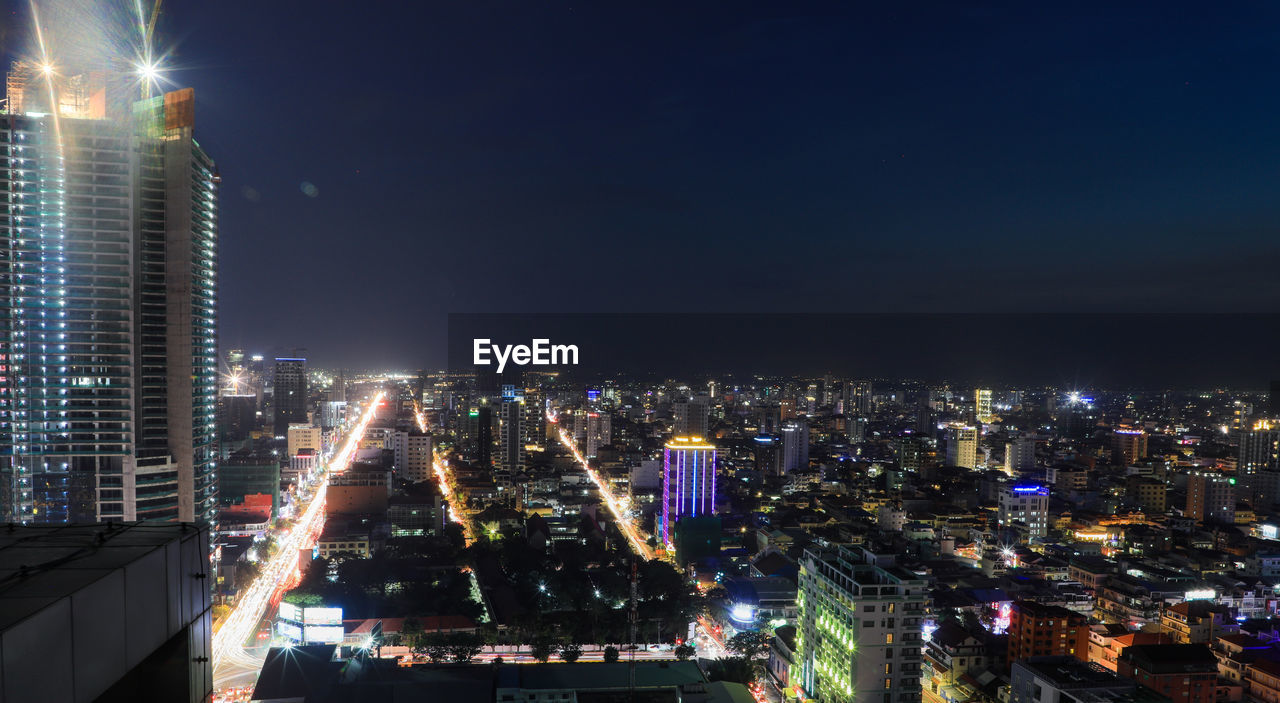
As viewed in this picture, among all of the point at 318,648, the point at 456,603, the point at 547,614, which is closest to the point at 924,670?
the point at 547,614

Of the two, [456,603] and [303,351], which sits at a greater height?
[303,351]

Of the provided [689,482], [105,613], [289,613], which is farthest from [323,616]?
[105,613]

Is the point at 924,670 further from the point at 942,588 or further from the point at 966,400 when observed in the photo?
the point at 966,400

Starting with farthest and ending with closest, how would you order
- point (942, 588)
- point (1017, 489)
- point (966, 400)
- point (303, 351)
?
point (966, 400), point (303, 351), point (1017, 489), point (942, 588)

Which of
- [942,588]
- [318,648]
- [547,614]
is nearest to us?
[318,648]

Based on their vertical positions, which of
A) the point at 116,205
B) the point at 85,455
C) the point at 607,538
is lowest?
the point at 607,538

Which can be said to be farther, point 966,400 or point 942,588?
point 966,400
